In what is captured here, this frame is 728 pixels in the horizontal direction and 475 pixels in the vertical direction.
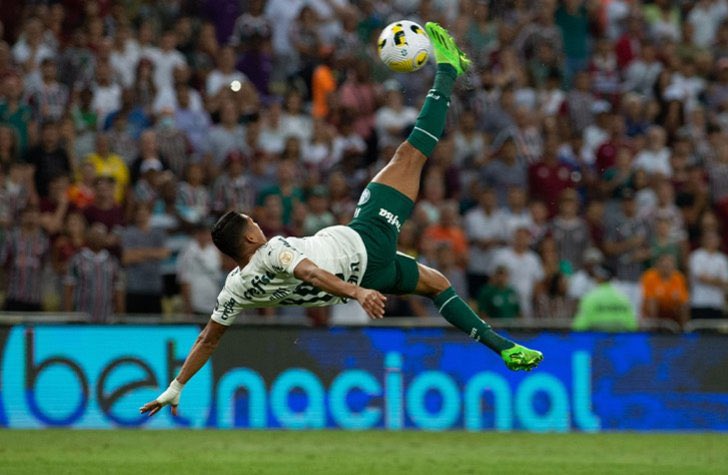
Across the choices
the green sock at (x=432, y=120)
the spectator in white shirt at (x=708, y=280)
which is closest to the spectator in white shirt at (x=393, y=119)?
the spectator in white shirt at (x=708, y=280)

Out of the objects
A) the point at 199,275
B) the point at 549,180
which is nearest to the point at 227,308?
the point at 199,275

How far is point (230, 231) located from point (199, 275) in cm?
645

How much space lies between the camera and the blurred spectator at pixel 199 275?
1644 cm

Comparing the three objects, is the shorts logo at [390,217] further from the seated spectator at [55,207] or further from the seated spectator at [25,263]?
the seated spectator at [55,207]

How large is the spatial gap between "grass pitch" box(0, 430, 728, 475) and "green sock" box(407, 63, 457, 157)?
2665mm

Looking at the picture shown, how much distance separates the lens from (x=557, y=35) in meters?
21.0

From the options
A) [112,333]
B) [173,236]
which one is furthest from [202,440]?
[173,236]

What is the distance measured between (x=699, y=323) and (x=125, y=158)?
7543 millimetres

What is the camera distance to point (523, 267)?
57.2 ft

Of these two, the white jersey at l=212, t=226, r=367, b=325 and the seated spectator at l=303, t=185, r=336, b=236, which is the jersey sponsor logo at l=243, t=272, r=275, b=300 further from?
the seated spectator at l=303, t=185, r=336, b=236

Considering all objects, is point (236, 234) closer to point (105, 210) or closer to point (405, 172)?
point (405, 172)

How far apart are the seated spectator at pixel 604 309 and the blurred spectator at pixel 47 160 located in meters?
6.60

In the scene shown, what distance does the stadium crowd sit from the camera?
1667cm

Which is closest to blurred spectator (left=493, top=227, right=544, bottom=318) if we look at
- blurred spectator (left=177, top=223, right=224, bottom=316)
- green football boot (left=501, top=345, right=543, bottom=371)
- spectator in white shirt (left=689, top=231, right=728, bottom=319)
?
spectator in white shirt (left=689, top=231, right=728, bottom=319)
